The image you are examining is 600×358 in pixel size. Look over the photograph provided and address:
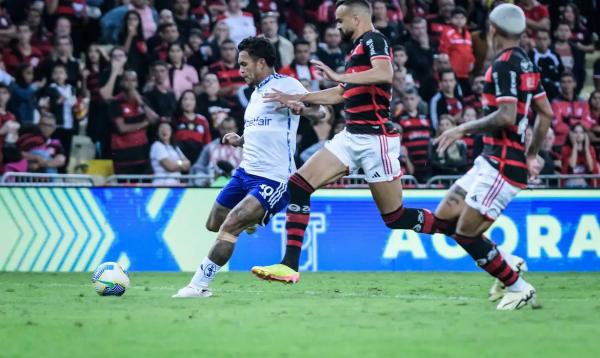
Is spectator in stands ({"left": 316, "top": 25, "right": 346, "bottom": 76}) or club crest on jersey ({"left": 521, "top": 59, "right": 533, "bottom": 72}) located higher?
club crest on jersey ({"left": 521, "top": 59, "right": 533, "bottom": 72})

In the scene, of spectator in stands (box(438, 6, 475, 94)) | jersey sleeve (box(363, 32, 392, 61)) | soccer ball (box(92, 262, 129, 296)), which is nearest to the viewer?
jersey sleeve (box(363, 32, 392, 61))

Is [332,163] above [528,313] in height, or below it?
above

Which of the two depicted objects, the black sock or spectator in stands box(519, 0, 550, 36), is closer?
the black sock

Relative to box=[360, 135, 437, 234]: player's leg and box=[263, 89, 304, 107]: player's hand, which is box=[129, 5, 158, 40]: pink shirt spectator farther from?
box=[360, 135, 437, 234]: player's leg

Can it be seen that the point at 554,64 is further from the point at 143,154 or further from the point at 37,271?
the point at 37,271

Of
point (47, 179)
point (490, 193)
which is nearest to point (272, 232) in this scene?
point (47, 179)

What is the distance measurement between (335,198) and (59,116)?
4.75 m

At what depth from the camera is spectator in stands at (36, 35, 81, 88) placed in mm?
18359

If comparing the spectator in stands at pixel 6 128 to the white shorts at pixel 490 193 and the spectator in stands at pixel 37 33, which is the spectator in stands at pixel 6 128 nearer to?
the spectator in stands at pixel 37 33

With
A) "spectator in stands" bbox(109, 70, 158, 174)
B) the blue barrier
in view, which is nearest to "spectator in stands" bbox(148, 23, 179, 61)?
"spectator in stands" bbox(109, 70, 158, 174)

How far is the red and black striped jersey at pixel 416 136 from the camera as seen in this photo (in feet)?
60.1

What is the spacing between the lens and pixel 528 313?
9.64m

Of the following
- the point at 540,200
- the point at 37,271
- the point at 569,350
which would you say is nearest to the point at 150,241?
the point at 37,271

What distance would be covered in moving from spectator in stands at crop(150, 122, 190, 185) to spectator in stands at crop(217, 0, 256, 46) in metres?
2.82
